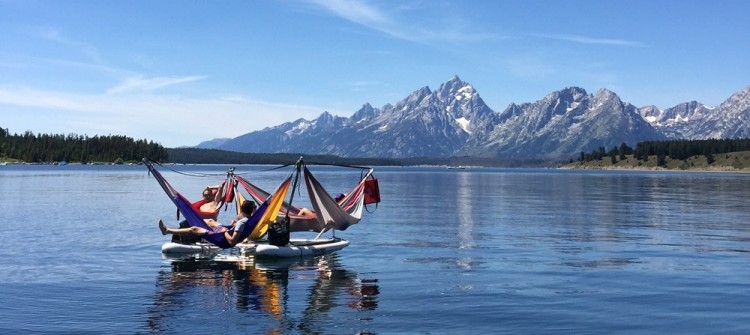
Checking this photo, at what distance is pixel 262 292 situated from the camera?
27.8 m

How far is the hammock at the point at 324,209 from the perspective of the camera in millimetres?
40000

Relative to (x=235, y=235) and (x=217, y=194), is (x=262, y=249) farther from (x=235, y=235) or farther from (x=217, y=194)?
(x=217, y=194)

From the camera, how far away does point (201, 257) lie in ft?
121

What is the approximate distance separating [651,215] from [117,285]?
53.2 metres

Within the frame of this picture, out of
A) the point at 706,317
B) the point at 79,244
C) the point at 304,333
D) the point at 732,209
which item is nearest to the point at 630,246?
the point at 706,317

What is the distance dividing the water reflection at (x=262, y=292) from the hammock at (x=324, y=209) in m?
4.34

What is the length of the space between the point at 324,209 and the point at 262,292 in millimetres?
13105

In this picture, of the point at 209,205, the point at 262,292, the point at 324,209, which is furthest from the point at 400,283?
the point at 209,205

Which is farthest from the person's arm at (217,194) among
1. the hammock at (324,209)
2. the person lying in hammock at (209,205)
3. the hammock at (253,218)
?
the hammock at (253,218)

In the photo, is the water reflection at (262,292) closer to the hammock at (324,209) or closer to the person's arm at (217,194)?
the hammock at (324,209)

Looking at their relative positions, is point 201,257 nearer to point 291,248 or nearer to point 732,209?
point 291,248

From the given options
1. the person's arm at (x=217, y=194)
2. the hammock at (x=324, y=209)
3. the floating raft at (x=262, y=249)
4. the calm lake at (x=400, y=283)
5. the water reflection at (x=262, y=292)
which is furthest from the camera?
the person's arm at (x=217, y=194)

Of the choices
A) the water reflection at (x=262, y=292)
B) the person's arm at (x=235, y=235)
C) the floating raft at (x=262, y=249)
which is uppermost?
the person's arm at (x=235, y=235)

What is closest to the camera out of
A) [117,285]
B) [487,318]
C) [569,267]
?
[487,318]
